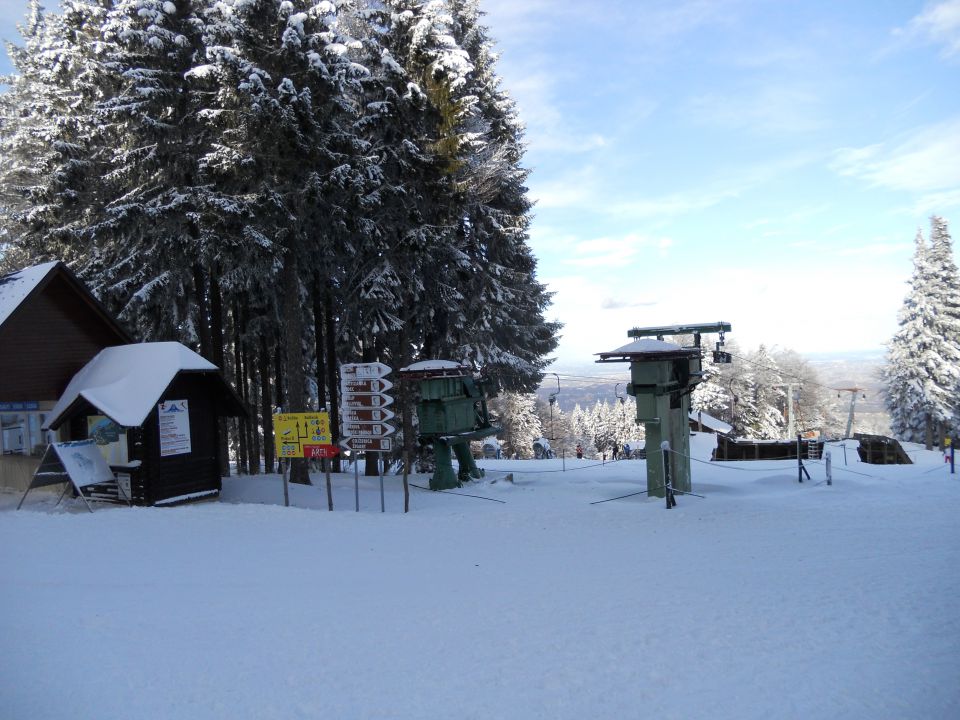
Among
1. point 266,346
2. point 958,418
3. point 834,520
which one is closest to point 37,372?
point 266,346

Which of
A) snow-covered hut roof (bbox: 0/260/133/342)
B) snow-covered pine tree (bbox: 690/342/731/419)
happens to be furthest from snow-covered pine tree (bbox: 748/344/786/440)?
snow-covered hut roof (bbox: 0/260/133/342)

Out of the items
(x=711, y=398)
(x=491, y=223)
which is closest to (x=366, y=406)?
(x=491, y=223)

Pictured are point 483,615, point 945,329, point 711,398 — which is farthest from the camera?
point 711,398

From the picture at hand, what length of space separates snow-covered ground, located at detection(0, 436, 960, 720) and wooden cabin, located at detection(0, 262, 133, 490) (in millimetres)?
4302

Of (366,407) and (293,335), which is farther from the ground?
(293,335)

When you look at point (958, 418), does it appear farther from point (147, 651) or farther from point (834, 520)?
point (147, 651)

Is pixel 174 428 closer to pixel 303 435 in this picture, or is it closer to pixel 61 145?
pixel 303 435

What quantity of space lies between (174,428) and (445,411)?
270 inches

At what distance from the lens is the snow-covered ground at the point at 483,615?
453 centimetres

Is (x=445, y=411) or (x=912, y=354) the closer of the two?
(x=445, y=411)

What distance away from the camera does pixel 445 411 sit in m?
16.9

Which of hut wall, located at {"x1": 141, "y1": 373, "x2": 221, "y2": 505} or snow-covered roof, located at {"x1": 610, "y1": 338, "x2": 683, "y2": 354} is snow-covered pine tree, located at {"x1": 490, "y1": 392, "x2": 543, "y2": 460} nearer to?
snow-covered roof, located at {"x1": 610, "y1": 338, "x2": 683, "y2": 354}

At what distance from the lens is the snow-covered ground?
14.9ft

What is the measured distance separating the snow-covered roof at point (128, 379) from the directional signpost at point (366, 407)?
375 cm
